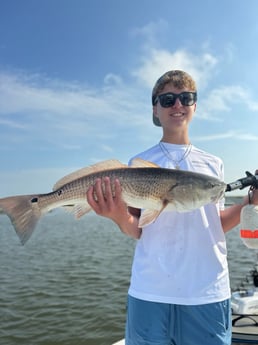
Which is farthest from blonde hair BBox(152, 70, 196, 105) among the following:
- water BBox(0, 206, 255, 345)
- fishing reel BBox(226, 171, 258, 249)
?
water BBox(0, 206, 255, 345)

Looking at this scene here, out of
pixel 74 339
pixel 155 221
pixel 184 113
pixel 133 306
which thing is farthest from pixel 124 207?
pixel 74 339

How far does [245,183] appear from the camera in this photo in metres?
3.09

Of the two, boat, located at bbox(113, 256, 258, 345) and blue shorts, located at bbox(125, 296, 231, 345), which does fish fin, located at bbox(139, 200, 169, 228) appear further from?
boat, located at bbox(113, 256, 258, 345)

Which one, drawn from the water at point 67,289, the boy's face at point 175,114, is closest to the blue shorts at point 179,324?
the boy's face at point 175,114

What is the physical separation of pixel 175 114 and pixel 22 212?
1.65 metres

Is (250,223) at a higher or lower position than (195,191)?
lower

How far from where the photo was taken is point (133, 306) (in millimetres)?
2867

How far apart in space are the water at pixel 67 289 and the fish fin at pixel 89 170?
268 inches

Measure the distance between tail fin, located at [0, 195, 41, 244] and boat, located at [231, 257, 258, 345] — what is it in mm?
3702

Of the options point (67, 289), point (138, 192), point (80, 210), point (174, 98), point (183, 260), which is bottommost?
point (67, 289)

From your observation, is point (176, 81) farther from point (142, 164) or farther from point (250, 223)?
point (250, 223)

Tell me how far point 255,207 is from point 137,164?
3.47 feet

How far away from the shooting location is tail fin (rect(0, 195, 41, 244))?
123 inches

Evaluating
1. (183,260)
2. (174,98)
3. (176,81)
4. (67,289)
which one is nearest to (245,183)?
(183,260)
